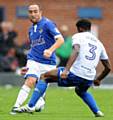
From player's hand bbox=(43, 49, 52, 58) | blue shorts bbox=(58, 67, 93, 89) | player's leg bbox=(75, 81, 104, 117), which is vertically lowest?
player's leg bbox=(75, 81, 104, 117)

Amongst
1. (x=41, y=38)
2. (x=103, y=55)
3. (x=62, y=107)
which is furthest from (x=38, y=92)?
(x=62, y=107)

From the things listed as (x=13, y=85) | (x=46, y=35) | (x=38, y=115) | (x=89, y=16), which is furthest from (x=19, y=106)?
(x=89, y=16)

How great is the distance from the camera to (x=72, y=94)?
22.5 meters

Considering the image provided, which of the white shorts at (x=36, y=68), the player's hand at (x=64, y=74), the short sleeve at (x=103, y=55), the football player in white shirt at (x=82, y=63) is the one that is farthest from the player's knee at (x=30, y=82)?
the short sleeve at (x=103, y=55)

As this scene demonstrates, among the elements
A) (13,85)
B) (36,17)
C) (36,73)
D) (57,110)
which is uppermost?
Result: (36,17)

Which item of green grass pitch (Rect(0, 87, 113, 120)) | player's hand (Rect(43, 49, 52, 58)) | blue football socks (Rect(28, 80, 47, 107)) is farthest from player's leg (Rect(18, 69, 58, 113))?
player's hand (Rect(43, 49, 52, 58))

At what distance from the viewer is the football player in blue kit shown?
15195 mm

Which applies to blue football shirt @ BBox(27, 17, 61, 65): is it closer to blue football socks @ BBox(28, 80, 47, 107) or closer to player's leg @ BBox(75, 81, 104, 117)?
blue football socks @ BBox(28, 80, 47, 107)

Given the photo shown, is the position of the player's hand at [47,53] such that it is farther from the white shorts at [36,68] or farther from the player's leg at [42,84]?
the white shorts at [36,68]

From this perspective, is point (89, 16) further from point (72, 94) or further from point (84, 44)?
point (84, 44)

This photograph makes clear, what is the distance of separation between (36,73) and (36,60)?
292mm

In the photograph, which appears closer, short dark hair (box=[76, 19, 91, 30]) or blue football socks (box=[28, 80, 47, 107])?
short dark hair (box=[76, 19, 91, 30])

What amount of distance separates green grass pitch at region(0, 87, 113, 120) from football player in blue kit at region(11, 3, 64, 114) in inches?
20.1

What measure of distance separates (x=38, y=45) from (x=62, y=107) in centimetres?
252
